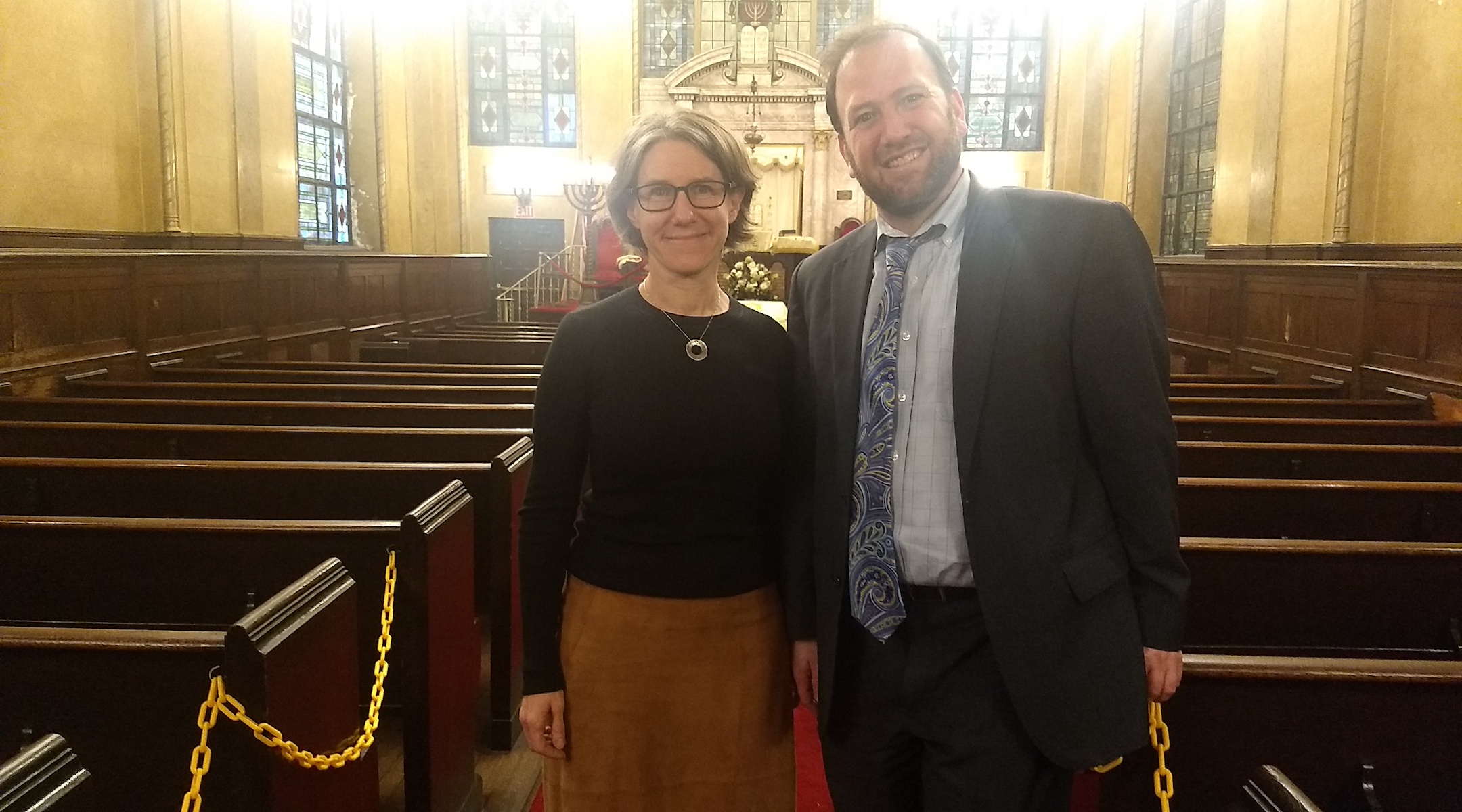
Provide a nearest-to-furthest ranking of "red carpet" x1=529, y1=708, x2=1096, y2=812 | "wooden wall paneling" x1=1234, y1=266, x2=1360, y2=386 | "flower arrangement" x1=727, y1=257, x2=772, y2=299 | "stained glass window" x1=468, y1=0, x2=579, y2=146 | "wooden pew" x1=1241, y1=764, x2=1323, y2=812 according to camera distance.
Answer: "wooden pew" x1=1241, y1=764, x2=1323, y2=812, "red carpet" x1=529, y1=708, x2=1096, y2=812, "wooden wall paneling" x1=1234, y1=266, x2=1360, y2=386, "flower arrangement" x1=727, y1=257, x2=772, y2=299, "stained glass window" x1=468, y1=0, x2=579, y2=146

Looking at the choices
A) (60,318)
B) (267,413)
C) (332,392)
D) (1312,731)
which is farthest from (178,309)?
(1312,731)

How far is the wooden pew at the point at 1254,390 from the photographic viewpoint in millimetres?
5430

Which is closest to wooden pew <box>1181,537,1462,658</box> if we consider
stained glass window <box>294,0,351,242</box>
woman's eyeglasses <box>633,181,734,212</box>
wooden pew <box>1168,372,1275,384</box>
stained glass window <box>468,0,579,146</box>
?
woman's eyeglasses <box>633,181,734,212</box>

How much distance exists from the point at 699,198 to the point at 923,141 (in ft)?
1.19

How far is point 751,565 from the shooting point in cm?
157

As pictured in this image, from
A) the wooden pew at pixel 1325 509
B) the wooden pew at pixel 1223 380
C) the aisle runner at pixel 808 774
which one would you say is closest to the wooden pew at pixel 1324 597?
the wooden pew at pixel 1325 509

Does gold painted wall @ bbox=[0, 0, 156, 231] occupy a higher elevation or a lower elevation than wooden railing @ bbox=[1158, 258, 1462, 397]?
higher

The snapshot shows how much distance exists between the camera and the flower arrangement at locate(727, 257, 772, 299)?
8.62 meters

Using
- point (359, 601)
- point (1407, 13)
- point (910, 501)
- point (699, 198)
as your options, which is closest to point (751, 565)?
point (910, 501)

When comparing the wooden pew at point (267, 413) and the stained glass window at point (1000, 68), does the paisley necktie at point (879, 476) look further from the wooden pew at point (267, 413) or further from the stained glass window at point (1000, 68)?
the stained glass window at point (1000, 68)

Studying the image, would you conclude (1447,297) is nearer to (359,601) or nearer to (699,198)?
(699,198)

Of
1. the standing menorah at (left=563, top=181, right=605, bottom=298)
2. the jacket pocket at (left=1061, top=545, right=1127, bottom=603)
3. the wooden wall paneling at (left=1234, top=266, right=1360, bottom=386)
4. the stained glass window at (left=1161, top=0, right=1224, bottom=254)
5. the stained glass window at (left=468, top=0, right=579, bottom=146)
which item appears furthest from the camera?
the stained glass window at (left=468, top=0, right=579, bottom=146)

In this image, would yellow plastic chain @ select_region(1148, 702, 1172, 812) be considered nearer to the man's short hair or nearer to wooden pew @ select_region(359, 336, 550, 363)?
the man's short hair

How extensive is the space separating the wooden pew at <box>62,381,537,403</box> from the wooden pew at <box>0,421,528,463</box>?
1.16 m
